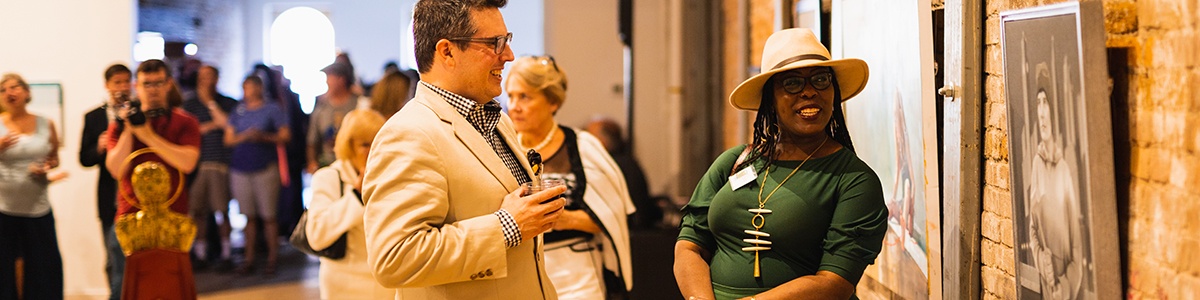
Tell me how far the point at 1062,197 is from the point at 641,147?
745cm

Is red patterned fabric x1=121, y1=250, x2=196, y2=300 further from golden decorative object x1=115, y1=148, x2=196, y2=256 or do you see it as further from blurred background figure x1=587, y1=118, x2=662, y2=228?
blurred background figure x1=587, y1=118, x2=662, y2=228

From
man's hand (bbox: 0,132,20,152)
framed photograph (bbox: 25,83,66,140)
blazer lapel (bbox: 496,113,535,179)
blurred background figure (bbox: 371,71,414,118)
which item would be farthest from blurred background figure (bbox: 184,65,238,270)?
blazer lapel (bbox: 496,113,535,179)

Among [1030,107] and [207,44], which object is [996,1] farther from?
[207,44]

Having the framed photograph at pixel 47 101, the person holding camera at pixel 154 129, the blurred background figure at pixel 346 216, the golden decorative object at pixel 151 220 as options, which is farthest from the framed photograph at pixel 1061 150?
the framed photograph at pixel 47 101

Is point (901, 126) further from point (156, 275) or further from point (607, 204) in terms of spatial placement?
point (156, 275)

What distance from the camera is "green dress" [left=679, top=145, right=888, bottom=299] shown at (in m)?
2.32

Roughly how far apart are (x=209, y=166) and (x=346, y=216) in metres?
5.11

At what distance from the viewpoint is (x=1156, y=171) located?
1.85 m

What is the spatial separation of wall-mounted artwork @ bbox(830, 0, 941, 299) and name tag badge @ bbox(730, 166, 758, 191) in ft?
1.89

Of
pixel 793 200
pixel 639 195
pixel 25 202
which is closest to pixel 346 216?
pixel 793 200

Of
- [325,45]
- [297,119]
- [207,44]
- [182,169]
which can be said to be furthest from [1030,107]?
[325,45]

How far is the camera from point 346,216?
13.0 feet

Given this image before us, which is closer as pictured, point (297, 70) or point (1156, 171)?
point (1156, 171)

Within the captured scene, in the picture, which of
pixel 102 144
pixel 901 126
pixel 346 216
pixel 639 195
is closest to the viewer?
pixel 901 126
